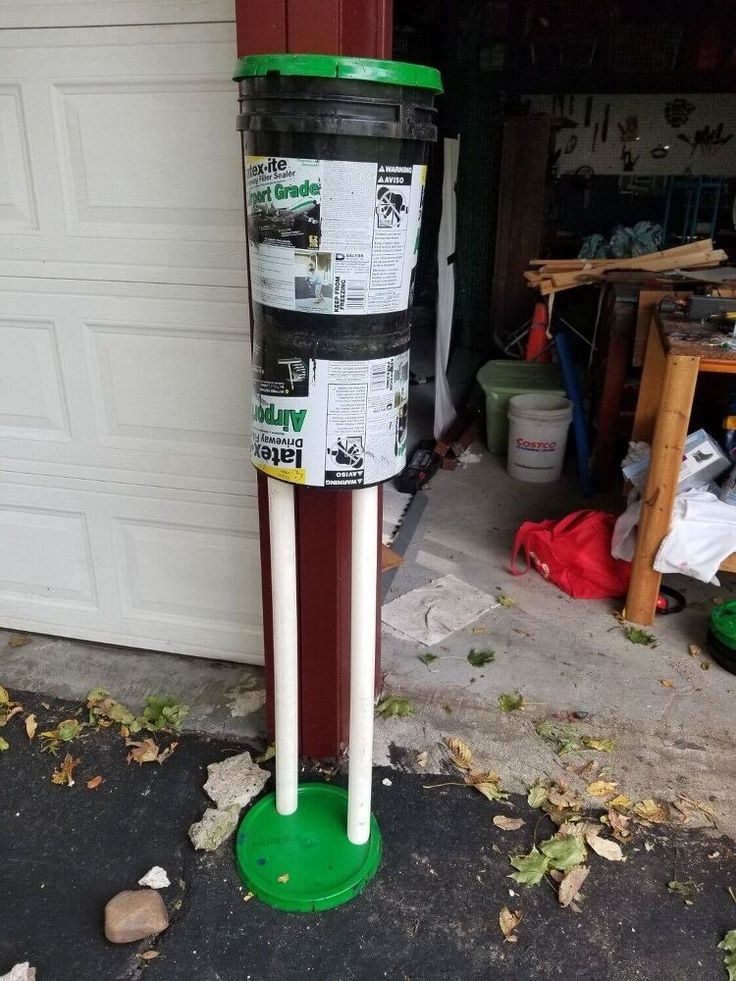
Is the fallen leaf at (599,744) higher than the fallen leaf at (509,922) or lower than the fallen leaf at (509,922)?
higher

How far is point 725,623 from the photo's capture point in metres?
2.77

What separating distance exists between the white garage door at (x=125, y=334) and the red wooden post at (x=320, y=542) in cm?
33

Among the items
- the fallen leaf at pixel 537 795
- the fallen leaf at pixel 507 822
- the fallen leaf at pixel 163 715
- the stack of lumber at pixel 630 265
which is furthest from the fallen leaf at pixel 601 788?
the stack of lumber at pixel 630 265

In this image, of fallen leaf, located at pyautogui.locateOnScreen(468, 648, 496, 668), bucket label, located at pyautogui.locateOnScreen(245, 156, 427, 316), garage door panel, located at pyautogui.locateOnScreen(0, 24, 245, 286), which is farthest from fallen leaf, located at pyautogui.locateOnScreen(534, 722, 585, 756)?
garage door panel, located at pyautogui.locateOnScreen(0, 24, 245, 286)

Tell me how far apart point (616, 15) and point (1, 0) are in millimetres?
6283

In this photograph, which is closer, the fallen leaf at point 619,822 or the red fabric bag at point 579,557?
the fallen leaf at point 619,822

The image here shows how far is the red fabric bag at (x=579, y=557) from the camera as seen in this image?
3193 millimetres

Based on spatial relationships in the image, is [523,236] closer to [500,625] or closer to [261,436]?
[500,625]

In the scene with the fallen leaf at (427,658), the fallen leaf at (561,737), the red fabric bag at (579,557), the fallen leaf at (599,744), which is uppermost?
the red fabric bag at (579,557)

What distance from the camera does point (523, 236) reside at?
21.3ft

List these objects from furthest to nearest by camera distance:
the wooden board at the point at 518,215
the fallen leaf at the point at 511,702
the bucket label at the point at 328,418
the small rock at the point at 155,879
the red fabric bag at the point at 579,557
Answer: the wooden board at the point at 518,215 → the red fabric bag at the point at 579,557 → the fallen leaf at the point at 511,702 → the small rock at the point at 155,879 → the bucket label at the point at 328,418

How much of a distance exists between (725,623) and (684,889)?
1.13 meters

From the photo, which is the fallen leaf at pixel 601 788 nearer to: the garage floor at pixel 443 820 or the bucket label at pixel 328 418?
the garage floor at pixel 443 820

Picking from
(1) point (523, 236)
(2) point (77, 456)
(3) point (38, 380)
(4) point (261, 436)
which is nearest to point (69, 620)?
(2) point (77, 456)
